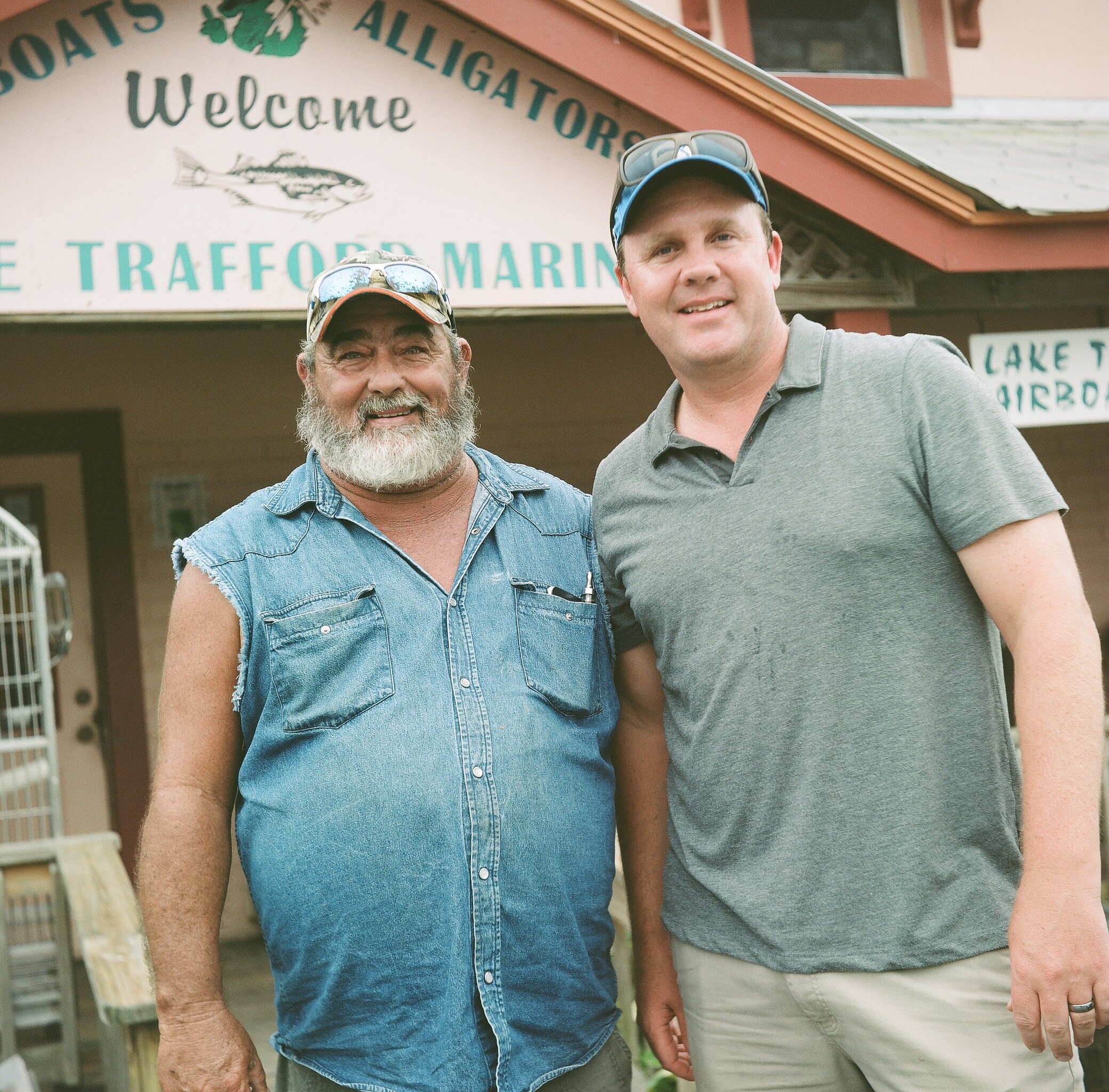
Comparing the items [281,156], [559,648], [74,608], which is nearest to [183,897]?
[559,648]

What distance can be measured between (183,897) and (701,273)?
58.2 inches

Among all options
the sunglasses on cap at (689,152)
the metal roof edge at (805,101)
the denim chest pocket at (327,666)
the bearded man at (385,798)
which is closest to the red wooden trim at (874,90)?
the metal roof edge at (805,101)

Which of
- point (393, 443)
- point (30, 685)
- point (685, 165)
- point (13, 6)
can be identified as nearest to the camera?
point (685, 165)

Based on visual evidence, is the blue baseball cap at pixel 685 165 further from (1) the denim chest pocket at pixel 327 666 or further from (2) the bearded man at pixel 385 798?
(1) the denim chest pocket at pixel 327 666

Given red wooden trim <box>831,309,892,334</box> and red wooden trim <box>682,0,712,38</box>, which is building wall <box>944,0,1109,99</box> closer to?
red wooden trim <box>682,0,712,38</box>

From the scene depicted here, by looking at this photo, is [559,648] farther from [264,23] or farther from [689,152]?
[264,23]

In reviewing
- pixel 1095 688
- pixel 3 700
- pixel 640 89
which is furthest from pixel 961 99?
pixel 3 700

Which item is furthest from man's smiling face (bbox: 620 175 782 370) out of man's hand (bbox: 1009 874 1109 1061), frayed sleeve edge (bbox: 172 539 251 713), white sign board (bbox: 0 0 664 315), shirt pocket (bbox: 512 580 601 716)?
white sign board (bbox: 0 0 664 315)

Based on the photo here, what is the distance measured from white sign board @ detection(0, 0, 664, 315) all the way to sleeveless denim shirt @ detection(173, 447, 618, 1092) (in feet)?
6.43

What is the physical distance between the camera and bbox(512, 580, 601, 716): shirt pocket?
2262 millimetres

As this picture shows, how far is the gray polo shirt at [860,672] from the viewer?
1930 mm

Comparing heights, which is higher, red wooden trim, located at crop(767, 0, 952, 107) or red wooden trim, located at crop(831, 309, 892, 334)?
red wooden trim, located at crop(767, 0, 952, 107)

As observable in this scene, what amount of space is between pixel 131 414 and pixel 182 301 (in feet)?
8.15

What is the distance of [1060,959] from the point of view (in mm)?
1740
